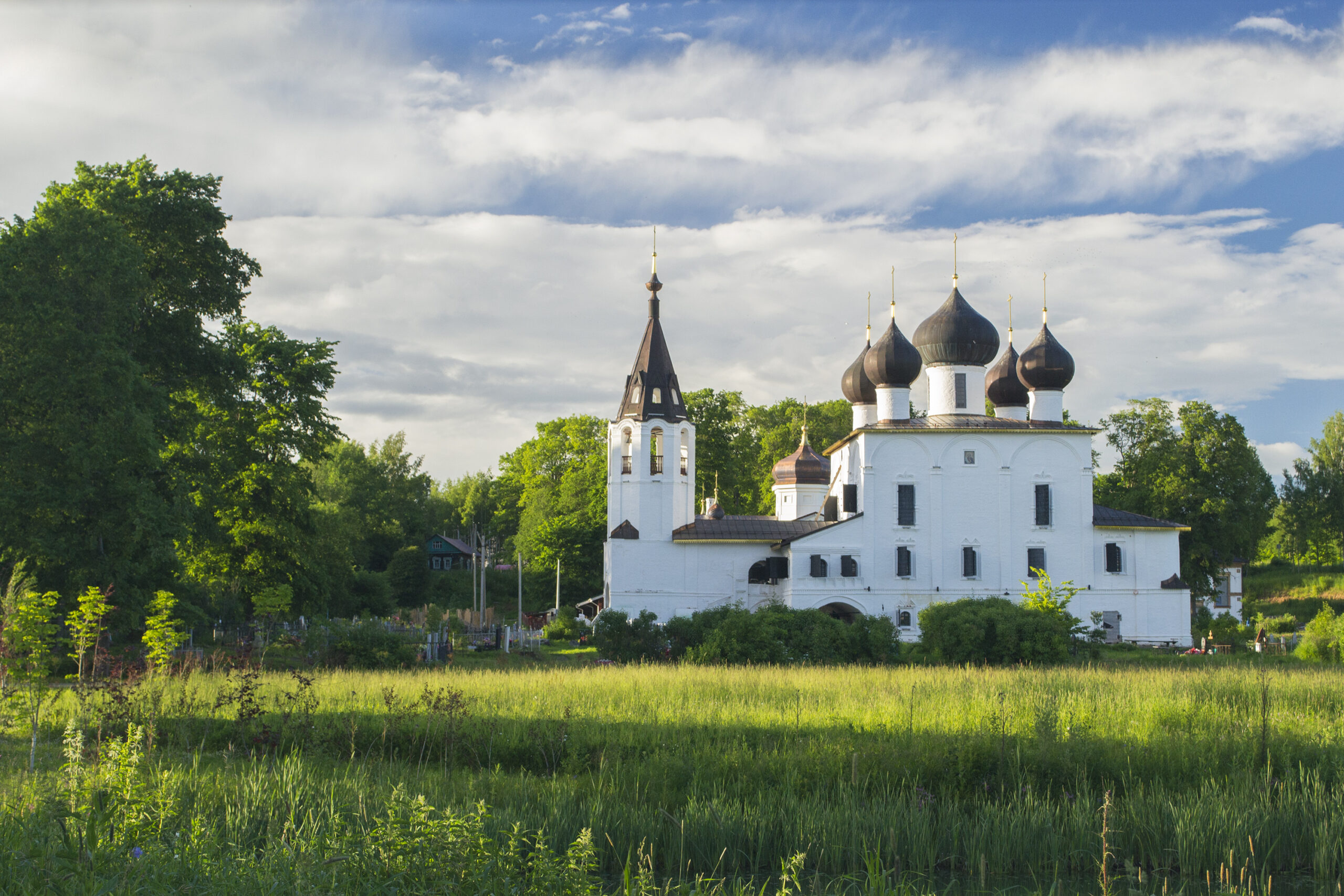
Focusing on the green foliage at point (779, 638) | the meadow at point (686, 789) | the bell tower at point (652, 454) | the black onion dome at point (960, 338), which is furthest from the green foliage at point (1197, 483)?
the meadow at point (686, 789)

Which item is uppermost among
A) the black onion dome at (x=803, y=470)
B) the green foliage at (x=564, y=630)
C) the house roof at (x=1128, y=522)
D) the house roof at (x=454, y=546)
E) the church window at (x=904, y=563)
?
the black onion dome at (x=803, y=470)

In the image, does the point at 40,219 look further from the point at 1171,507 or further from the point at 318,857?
the point at 1171,507

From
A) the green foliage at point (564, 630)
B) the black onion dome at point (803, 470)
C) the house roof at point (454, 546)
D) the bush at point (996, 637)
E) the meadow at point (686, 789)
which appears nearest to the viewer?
the meadow at point (686, 789)

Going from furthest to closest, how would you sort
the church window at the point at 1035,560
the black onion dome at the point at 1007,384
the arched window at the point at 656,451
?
1. the black onion dome at the point at 1007,384
2. the arched window at the point at 656,451
3. the church window at the point at 1035,560

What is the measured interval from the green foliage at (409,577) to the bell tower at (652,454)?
2142cm

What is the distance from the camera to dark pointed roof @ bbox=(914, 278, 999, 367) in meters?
42.2

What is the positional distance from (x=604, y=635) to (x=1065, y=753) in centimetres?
1885

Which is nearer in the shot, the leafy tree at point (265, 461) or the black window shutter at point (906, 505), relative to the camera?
the leafy tree at point (265, 461)

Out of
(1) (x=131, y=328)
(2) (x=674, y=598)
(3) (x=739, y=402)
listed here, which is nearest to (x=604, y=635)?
(2) (x=674, y=598)

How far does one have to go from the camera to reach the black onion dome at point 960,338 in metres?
42.2

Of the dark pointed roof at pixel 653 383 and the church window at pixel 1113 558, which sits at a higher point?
the dark pointed roof at pixel 653 383

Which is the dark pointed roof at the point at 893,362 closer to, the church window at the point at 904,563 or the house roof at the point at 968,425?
the house roof at the point at 968,425

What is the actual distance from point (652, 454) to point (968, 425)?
12.5 meters

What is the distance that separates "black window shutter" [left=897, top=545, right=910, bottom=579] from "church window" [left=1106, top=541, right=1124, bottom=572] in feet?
25.5
